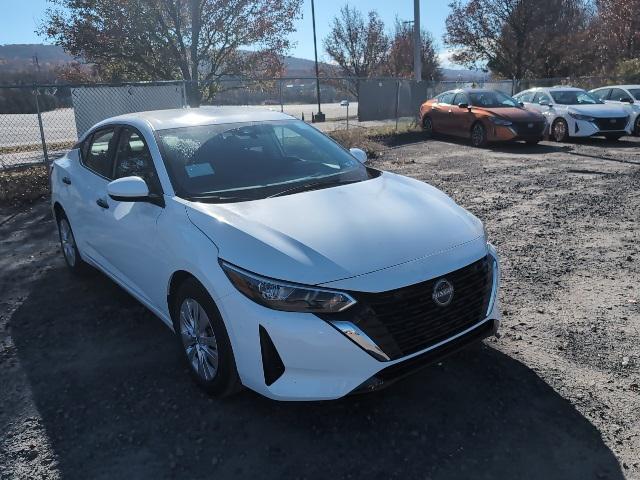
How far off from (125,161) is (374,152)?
9872 millimetres

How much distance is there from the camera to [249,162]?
3867mm

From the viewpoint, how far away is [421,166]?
11516 millimetres

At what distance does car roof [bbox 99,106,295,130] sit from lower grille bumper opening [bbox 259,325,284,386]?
6.42 ft

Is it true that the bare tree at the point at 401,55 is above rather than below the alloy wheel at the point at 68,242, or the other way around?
above

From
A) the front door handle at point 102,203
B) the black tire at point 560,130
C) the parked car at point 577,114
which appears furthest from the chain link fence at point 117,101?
the front door handle at point 102,203

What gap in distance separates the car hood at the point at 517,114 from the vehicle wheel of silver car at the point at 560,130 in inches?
43.5

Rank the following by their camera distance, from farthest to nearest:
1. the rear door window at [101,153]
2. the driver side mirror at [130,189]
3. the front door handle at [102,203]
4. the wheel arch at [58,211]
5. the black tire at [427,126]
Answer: the black tire at [427,126], the wheel arch at [58,211], the rear door window at [101,153], the front door handle at [102,203], the driver side mirror at [130,189]

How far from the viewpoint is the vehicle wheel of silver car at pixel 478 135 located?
1428cm

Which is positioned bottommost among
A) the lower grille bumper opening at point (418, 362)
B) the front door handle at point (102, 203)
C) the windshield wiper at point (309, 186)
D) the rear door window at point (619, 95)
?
the lower grille bumper opening at point (418, 362)

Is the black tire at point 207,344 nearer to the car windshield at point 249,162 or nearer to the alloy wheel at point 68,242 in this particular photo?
the car windshield at point 249,162

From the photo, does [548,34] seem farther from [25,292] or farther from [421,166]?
[25,292]

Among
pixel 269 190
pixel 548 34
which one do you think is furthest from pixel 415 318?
pixel 548 34

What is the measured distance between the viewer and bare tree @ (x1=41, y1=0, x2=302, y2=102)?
556 inches

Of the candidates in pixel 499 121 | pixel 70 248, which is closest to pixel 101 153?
pixel 70 248
